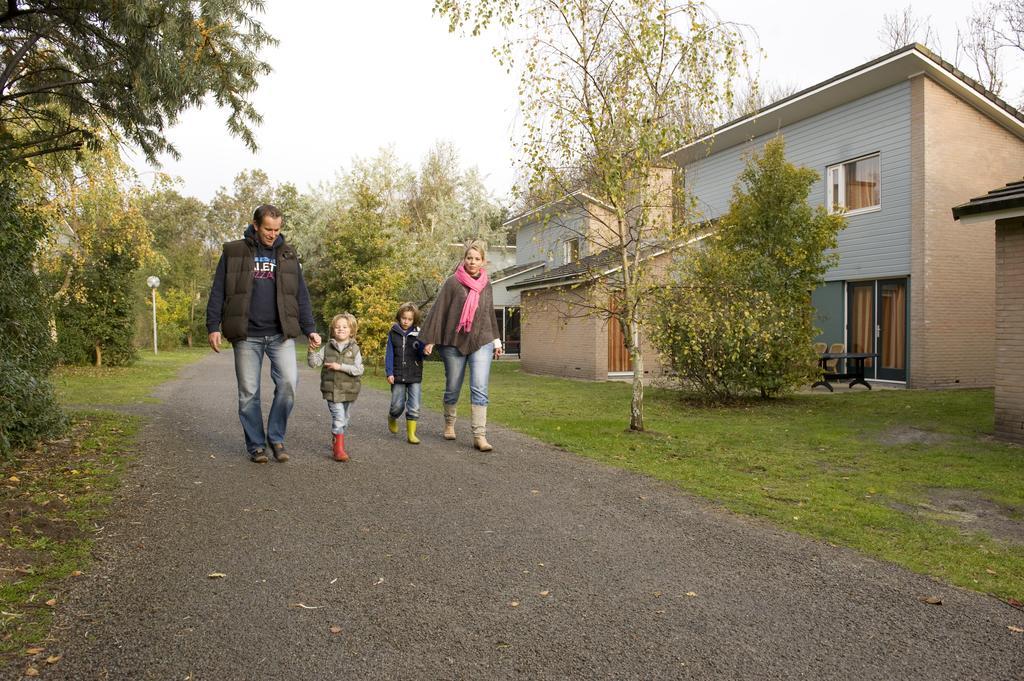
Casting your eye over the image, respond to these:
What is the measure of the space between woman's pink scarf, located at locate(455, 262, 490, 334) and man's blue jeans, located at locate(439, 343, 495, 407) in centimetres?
27

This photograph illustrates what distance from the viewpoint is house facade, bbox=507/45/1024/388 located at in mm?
15570

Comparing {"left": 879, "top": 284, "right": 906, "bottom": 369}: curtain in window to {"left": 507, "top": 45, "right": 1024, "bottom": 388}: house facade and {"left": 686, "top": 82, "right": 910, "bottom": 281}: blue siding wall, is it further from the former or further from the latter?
{"left": 686, "top": 82, "right": 910, "bottom": 281}: blue siding wall

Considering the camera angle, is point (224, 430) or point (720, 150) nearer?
point (224, 430)

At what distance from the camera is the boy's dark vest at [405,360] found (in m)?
7.72

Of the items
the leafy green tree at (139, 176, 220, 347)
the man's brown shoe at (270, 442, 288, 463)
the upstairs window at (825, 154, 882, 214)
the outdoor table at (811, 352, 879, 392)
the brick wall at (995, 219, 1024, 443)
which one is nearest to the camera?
the man's brown shoe at (270, 442, 288, 463)

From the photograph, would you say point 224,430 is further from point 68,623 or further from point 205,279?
point 205,279

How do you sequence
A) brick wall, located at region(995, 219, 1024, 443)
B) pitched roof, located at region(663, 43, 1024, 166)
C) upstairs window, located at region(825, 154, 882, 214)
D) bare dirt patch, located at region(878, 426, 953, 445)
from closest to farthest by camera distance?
brick wall, located at region(995, 219, 1024, 443) → bare dirt patch, located at region(878, 426, 953, 445) → pitched roof, located at region(663, 43, 1024, 166) → upstairs window, located at region(825, 154, 882, 214)

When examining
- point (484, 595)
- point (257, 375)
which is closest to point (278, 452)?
point (257, 375)

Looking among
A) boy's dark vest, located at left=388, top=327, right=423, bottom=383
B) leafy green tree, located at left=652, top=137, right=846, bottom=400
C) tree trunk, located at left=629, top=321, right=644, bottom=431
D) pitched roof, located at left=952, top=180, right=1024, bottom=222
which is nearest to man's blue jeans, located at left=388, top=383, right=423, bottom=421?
boy's dark vest, located at left=388, top=327, right=423, bottom=383

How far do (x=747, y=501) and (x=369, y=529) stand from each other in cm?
288

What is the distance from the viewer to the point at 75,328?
2070 centimetres

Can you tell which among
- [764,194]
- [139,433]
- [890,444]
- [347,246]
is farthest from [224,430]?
[347,246]

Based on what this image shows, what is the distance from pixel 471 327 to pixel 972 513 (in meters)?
4.54

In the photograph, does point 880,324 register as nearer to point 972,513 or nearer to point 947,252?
point 947,252
